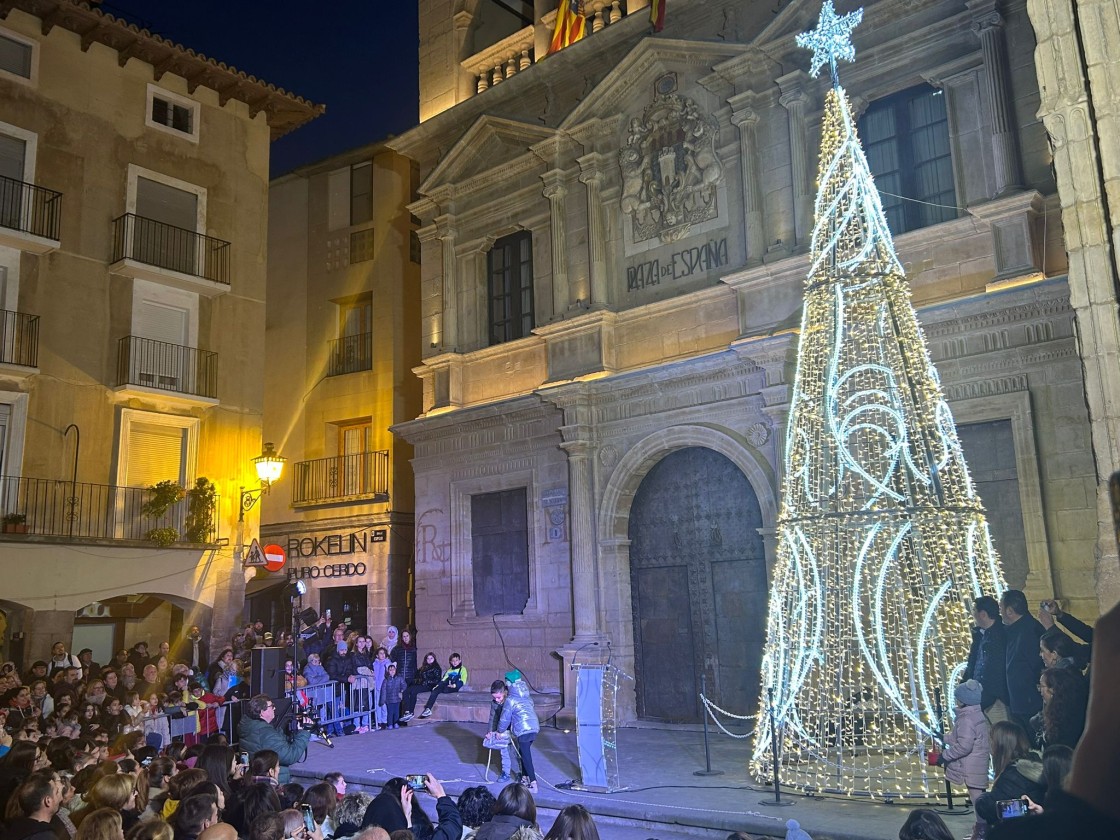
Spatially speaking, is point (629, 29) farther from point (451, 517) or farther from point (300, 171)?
point (300, 171)

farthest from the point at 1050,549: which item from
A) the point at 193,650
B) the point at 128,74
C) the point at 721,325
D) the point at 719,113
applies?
the point at 128,74

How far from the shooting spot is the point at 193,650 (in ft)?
58.5

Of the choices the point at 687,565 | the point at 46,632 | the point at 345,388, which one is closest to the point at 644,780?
the point at 687,565

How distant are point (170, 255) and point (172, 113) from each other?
3178mm

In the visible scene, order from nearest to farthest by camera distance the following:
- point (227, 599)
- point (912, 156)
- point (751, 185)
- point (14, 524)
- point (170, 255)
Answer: point (912, 156)
point (751, 185)
point (14, 524)
point (227, 599)
point (170, 255)

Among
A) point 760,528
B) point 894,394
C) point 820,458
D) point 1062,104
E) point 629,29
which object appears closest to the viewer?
point 1062,104

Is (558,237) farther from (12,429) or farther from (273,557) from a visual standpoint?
(12,429)

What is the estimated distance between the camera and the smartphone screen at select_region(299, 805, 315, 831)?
16.8 ft

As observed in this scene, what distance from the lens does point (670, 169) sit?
14492 mm

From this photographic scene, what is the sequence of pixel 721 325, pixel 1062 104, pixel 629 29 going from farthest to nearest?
pixel 629 29 → pixel 721 325 → pixel 1062 104

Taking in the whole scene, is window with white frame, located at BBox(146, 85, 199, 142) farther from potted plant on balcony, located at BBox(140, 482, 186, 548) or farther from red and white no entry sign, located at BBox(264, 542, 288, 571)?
red and white no entry sign, located at BBox(264, 542, 288, 571)

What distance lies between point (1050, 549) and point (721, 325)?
535cm

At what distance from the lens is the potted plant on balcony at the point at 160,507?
17.5m

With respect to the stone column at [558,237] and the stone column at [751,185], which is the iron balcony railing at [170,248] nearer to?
the stone column at [558,237]
